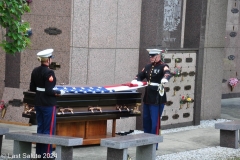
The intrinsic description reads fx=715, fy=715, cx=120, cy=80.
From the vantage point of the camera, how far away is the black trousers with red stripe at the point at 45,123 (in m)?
11.4

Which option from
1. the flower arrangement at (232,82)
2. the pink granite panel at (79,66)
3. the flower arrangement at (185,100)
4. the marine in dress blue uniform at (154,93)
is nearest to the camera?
the marine in dress blue uniform at (154,93)

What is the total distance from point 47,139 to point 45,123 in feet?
2.06

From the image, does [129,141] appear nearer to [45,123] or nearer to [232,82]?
[45,123]

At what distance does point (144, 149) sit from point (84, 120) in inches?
56.3

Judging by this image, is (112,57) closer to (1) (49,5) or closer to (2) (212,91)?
(1) (49,5)

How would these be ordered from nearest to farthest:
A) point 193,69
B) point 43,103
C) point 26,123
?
1. point 43,103
2. point 26,123
3. point 193,69

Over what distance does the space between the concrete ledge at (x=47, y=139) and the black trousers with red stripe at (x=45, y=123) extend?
37cm

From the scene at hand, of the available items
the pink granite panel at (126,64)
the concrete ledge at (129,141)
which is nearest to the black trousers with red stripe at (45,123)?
the concrete ledge at (129,141)

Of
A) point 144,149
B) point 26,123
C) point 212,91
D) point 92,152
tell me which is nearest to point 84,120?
point 92,152

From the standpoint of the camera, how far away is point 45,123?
37.4 feet

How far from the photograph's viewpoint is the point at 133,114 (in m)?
13.3

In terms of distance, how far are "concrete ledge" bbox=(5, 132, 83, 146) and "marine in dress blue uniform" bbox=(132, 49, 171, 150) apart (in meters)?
2.59

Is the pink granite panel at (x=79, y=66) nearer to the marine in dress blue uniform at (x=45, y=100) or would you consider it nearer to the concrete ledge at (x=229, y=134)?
the concrete ledge at (x=229, y=134)

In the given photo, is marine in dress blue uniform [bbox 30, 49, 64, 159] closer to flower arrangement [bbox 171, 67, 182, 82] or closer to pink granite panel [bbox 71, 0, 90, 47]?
pink granite panel [bbox 71, 0, 90, 47]
